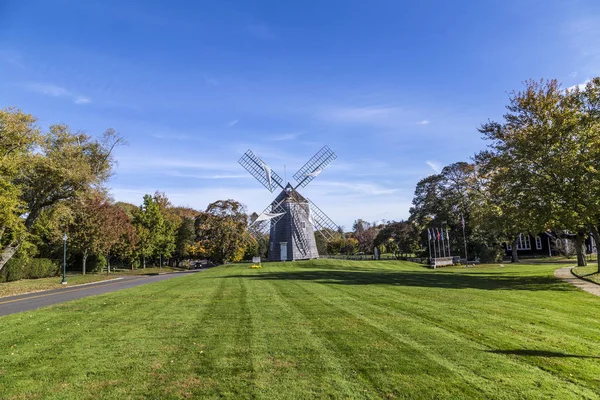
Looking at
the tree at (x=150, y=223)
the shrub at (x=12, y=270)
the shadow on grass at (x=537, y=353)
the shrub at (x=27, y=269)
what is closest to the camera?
the shadow on grass at (x=537, y=353)

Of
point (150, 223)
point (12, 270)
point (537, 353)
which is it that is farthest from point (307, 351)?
point (150, 223)

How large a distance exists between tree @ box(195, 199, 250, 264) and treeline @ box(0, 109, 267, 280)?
0.51ft

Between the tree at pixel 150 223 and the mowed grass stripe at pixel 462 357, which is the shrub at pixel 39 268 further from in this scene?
the mowed grass stripe at pixel 462 357

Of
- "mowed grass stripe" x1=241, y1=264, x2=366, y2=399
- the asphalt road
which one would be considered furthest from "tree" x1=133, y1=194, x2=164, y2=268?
"mowed grass stripe" x1=241, y1=264, x2=366, y2=399

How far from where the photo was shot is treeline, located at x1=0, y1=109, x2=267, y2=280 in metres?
24.1

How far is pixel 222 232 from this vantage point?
A: 58719 mm

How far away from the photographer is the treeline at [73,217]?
24.1m

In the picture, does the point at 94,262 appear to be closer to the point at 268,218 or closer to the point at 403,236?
the point at 268,218

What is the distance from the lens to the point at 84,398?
5.02 metres

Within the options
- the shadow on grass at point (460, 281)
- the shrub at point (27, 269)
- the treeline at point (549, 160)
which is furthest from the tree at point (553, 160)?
the shrub at point (27, 269)

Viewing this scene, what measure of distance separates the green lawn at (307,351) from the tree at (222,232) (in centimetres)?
4674

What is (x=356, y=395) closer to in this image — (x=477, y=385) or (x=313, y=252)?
(x=477, y=385)

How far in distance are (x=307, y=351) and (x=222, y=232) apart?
53.3m

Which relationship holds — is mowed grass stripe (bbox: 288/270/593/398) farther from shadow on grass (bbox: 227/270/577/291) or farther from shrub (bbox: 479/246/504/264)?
shrub (bbox: 479/246/504/264)
